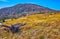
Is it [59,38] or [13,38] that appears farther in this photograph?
[59,38]

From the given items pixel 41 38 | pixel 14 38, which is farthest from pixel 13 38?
pixel 41 38

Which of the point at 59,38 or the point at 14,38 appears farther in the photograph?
the point at 59,38

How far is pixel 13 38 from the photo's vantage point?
1335cm

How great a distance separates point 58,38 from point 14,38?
5.18m

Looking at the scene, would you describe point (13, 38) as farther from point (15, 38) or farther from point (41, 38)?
point (41, 38)

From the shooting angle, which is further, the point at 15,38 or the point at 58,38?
the point at 58,38

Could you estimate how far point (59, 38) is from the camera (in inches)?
675

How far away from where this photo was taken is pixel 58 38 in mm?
16891

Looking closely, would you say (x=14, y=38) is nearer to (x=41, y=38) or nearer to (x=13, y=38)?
(x=13, y=38)

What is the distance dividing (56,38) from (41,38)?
329 centimetres

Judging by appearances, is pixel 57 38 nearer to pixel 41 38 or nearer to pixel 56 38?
pixel 56 38

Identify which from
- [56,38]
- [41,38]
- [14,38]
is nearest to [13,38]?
[14,38]

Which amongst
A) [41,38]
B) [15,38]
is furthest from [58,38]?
[15,38]

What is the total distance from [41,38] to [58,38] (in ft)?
11.4
